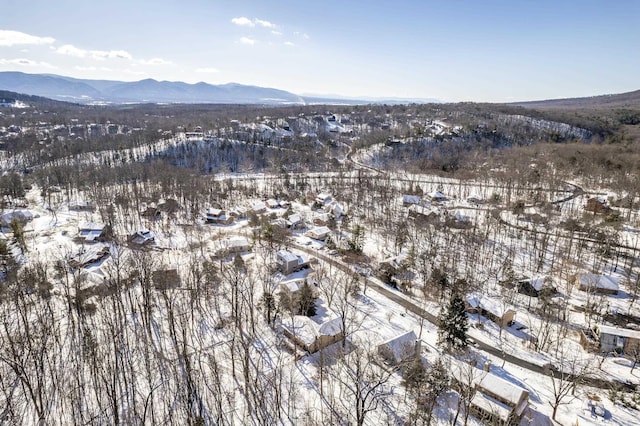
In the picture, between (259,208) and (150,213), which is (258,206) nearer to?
(259,208)

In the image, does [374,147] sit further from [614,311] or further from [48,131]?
[48,131]

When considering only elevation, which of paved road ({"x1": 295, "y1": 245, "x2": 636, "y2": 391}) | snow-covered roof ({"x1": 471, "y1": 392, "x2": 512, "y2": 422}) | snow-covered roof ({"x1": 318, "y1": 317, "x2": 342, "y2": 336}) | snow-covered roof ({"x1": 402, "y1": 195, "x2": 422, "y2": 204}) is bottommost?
paved road ({"x1": 295, "y1": 245, "x2": 636, "y2": 391})

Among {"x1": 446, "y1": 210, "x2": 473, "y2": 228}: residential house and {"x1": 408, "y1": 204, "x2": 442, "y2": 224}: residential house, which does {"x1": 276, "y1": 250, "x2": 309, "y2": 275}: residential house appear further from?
{"x1": 446, "y1": 210, "x2": 473, "y2": 228}: residential house

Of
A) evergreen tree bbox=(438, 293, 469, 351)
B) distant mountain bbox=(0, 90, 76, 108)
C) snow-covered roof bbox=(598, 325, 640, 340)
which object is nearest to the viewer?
evergreen tree bbox=(438, 293, 469, 351)

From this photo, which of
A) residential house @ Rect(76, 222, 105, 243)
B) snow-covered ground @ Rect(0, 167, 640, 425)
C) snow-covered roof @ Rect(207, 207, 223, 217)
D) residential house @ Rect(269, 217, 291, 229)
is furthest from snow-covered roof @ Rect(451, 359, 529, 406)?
residential house @ Rect(76, 222, 105, 243)

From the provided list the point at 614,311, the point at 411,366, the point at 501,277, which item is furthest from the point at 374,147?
the point at 411,366

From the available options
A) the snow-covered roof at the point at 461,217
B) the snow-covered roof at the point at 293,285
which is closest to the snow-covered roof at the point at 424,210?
the snow-covered roof at the point at 461,217

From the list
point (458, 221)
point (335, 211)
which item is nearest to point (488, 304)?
point (458, 221)
